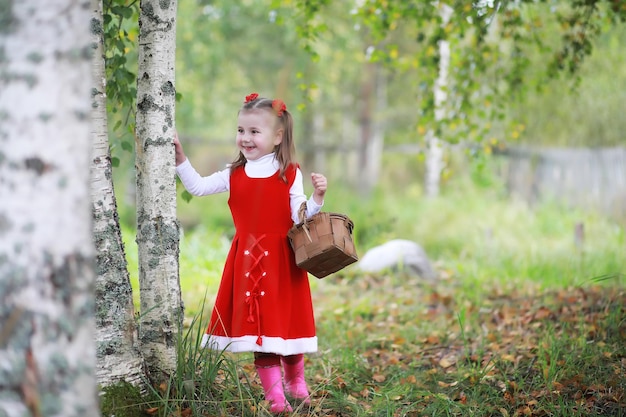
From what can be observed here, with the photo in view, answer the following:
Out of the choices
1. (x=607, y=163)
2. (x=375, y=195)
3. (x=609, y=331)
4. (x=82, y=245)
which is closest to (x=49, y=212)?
(x=82, y=245)

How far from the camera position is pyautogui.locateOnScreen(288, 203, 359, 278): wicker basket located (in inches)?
120

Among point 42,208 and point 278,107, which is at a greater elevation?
point 278,107

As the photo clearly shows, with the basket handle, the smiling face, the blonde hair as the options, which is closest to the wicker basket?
the basket handle

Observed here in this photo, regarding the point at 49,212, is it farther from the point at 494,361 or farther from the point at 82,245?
the point at 494,361

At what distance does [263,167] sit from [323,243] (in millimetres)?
Answer: 565

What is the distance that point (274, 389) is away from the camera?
3.25 meters

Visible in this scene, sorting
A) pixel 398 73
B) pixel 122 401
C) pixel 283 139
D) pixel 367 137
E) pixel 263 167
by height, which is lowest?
pixel 122 401

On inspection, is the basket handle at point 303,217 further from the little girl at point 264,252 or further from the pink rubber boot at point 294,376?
the pink rubber boot at point 294,376

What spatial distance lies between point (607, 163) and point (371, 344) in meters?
A: 7.55

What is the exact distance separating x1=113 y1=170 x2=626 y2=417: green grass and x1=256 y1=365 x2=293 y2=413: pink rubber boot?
6cm

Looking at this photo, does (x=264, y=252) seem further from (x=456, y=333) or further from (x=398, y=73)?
(x=398, y=73)

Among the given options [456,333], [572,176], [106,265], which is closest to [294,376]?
[106,265]

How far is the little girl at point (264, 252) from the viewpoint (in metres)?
3.24

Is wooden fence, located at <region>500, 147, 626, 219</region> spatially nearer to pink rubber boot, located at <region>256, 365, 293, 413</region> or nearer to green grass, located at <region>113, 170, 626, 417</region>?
green grass, located at <region>113, 170, 626, 417</region>
